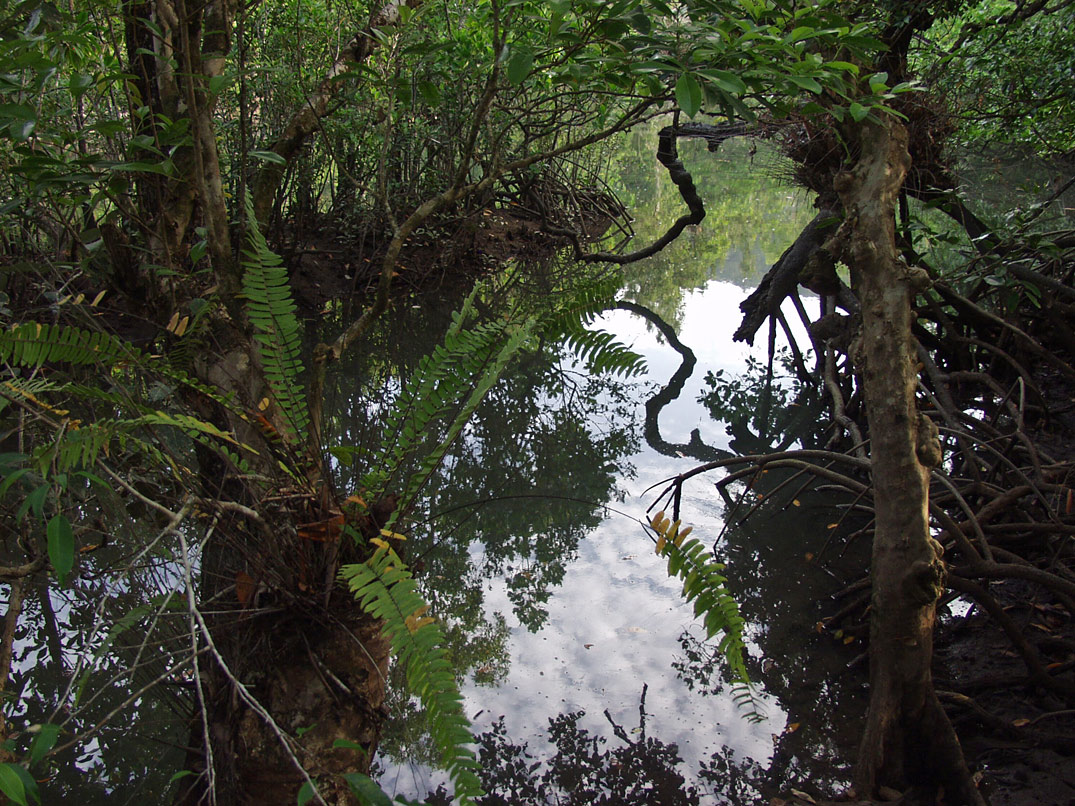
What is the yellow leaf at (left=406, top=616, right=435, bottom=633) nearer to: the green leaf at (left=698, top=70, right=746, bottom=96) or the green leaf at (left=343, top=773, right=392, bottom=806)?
the green leaf at (left=343, top=773, right=392, bottom=806)

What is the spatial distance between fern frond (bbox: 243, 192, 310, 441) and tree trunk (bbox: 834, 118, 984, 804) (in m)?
1.25

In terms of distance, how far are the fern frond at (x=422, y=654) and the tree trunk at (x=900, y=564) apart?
93cm

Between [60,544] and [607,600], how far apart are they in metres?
1.86

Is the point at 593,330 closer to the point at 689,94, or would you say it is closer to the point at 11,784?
the point at 689,94

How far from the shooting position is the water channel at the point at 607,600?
1.86m

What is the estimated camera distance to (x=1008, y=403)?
2873 mm

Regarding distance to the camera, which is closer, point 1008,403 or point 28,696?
point 28,696

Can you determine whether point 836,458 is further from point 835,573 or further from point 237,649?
point 237,649

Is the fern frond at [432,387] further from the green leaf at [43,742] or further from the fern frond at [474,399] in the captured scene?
the green leaf at [43,742]

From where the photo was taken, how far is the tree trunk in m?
1.61

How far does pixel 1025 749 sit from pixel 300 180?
505 cm

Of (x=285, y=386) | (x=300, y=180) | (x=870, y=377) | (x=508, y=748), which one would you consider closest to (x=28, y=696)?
(x=285, y=386)

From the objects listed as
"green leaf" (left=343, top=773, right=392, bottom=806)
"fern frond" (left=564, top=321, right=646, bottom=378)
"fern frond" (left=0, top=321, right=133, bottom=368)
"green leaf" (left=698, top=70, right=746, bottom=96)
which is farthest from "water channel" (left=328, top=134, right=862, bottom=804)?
"green leaf" (left=698, top=70, right=746, bottom=96)

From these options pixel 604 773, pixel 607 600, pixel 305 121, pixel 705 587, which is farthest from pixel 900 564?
pixel 305 121
